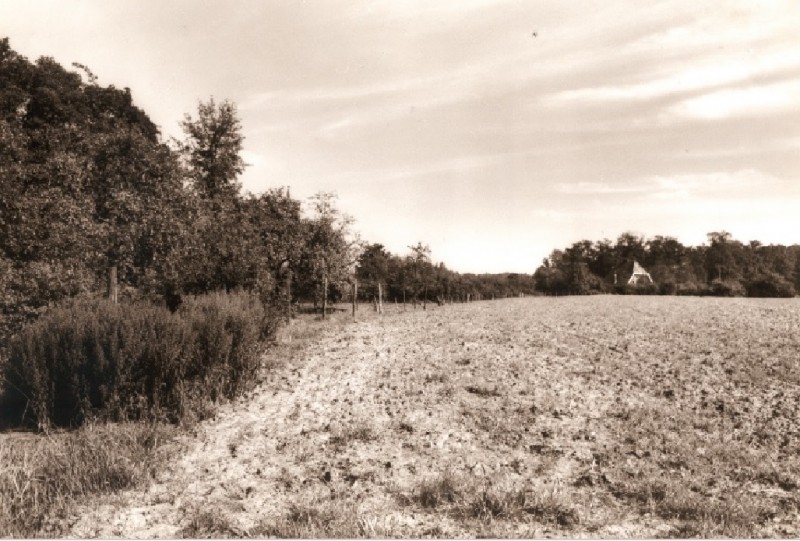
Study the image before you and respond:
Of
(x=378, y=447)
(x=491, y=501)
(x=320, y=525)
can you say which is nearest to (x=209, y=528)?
(x=320, y=525)

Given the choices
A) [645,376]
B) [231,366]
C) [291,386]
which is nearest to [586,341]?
[645,376]

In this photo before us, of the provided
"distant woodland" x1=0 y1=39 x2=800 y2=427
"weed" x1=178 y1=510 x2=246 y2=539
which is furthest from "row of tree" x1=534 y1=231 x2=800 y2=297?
"weed" x1=178 y1=510 x2=246 y2=539

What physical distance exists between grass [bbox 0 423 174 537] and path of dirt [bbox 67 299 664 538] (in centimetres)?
38

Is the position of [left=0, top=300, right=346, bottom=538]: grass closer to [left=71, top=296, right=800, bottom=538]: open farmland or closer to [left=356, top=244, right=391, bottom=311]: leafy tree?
[left=71, top=296, right=800, bottom=538]: open farmland

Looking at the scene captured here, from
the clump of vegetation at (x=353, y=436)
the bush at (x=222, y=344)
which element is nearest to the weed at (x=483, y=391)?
the clump of vegetation at (x=353, y=436)

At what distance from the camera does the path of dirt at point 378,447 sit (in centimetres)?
582

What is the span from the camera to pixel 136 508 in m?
6.11

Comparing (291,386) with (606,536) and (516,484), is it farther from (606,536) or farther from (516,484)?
(606,536)

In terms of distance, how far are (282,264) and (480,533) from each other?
1952cm

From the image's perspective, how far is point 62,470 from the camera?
22.5ft

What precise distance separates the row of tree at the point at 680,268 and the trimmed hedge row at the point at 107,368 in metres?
78.2

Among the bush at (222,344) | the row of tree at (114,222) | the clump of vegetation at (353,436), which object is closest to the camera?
the clump of vegetation at (353,436)

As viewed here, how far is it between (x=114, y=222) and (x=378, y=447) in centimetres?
1383

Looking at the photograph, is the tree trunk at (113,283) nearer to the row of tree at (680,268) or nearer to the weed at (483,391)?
the weed at (483,391)
